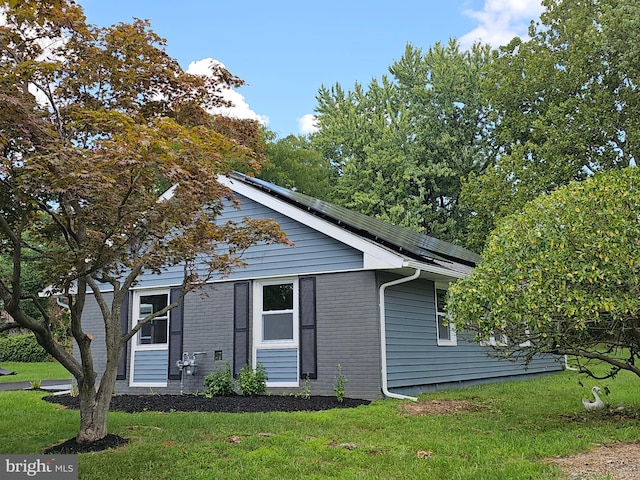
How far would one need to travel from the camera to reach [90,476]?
554 cm

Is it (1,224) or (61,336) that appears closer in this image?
(1,224)

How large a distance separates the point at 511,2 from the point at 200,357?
2016 centimetres

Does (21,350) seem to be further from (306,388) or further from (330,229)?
(330,229)

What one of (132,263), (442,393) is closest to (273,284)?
(442,393)

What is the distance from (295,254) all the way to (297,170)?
62.8 ft

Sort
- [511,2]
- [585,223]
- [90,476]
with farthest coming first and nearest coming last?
[511,2] → [585,223] → [90,476]

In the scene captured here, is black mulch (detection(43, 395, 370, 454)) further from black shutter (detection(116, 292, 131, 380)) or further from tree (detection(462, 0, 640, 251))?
tree (detection(462, 0, 640, 251))

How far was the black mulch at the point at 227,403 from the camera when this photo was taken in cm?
1024

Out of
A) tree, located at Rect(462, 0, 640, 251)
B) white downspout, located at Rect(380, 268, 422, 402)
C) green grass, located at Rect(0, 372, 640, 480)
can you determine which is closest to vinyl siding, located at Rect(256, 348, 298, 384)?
white downspout, located at Rect(380, 268, 422, 402)

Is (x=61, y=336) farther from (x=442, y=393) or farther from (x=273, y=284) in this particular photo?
(x=442, y=393)

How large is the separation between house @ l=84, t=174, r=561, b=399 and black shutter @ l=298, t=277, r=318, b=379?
0.02m

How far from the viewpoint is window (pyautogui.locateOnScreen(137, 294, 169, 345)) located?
536 inches

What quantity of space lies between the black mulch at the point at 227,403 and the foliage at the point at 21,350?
58.0 feet

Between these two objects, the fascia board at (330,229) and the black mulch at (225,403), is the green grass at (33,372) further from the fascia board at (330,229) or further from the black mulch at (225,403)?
the fascia board at (330,229)
